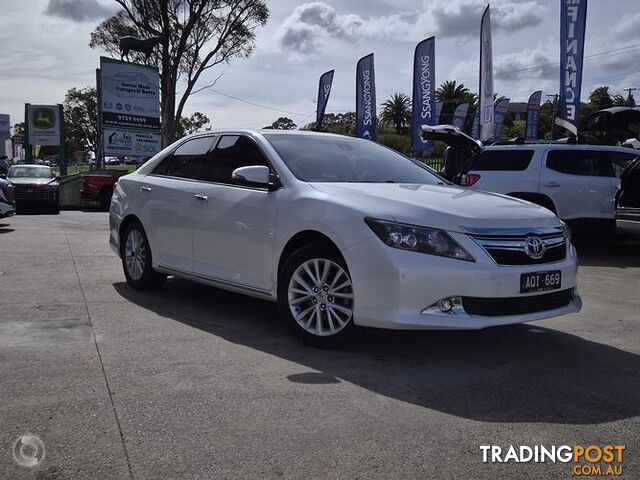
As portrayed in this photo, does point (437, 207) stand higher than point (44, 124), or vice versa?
point (44, 124)

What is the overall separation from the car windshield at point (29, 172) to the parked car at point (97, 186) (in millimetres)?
1284

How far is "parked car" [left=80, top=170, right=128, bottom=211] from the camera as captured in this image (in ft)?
71.8

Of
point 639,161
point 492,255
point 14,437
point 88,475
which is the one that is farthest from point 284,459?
point 639,161

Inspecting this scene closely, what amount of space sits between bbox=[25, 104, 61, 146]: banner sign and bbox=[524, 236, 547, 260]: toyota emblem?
31690mm

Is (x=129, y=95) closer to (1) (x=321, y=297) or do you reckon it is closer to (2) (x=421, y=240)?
(1) (x=321, y=297)

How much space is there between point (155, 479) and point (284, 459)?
58cm

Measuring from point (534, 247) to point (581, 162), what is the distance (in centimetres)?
684

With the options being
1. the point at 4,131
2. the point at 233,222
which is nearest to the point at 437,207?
the point at 233,222

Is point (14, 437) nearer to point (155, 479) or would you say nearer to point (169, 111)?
point (155, 479)

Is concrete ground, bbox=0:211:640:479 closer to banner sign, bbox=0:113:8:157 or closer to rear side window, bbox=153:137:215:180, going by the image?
rear side window, bbox=153:137:215:180

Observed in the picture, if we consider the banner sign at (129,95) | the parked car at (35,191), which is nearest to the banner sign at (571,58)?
the parked car at (35,191)

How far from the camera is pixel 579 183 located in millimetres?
10453

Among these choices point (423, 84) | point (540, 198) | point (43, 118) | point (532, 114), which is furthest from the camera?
point (532, 114)

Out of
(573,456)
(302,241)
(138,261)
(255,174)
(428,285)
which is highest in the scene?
(255,174)
